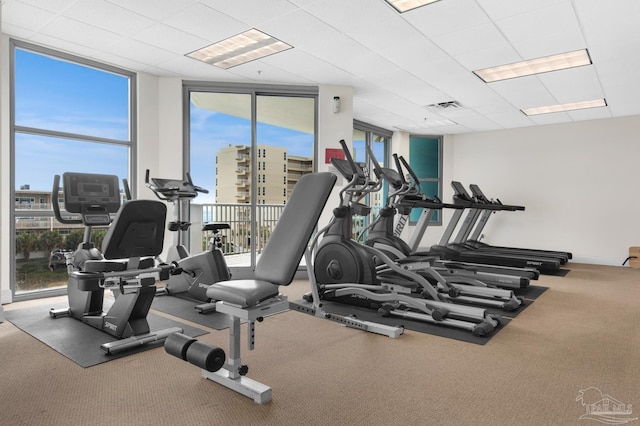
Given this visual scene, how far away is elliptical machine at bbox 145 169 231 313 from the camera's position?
13.4 feet

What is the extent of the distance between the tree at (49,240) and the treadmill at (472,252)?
4.90 meters

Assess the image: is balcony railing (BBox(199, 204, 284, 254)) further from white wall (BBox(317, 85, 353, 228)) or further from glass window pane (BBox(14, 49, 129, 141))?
glass window pane (BBox(14, 49, 129, 141))

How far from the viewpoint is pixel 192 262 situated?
427cm

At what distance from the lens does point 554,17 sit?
3.75 meters

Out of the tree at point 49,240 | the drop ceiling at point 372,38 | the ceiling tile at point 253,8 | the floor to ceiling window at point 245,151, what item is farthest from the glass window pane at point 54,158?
the ceiling tile at point 253,8

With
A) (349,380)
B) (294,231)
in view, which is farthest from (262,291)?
(349,380)

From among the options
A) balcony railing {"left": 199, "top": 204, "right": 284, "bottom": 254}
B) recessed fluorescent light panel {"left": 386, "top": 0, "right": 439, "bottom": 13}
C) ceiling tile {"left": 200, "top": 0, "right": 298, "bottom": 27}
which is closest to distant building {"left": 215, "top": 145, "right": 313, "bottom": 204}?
balcony railing {"left": 199, "top": 204, "right": 284, "bottom": 254}

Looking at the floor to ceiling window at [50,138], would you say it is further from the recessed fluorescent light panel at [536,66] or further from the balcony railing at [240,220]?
the recessed fluorescent light panel at [536,66]

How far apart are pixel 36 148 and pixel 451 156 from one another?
26.9 ft

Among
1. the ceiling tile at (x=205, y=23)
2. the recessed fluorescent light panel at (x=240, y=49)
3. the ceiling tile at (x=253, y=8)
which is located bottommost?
the ceiling tile at (x=253, y=8)

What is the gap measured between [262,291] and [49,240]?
4.09 meters

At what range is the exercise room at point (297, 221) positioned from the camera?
7.23ft

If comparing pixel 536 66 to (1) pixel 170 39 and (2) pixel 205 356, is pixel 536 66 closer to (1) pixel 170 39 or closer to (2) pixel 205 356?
(1) pixel 170 39

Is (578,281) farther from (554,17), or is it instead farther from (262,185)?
(262,185)
